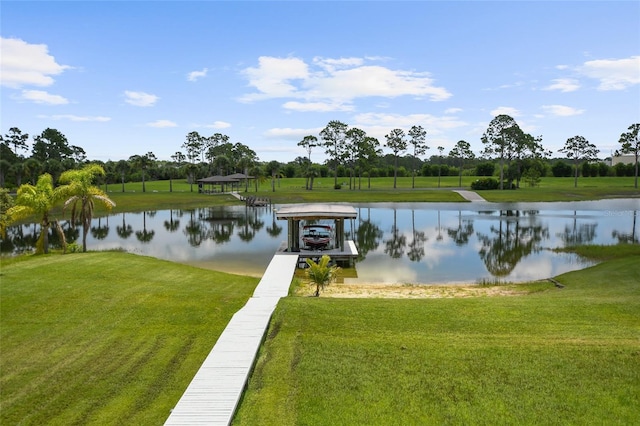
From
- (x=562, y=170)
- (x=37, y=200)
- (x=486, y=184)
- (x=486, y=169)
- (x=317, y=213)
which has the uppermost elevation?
(x=486, y=169)

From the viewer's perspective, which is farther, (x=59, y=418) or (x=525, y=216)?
(x=525, y=216)

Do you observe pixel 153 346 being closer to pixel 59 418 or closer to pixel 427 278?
pixel 59 418

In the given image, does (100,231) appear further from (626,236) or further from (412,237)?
(626,236)

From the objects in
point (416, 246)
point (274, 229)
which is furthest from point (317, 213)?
point (274, 229)

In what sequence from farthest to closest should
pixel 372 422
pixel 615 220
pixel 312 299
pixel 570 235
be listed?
pixel 615 220 → pixel 570 235 → pixel 312 299 → pixel 372 422

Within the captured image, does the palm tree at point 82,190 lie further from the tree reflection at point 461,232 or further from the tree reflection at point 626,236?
the tree reflection at point 626,236

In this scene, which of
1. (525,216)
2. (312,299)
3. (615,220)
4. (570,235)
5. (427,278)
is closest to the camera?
(312,299)

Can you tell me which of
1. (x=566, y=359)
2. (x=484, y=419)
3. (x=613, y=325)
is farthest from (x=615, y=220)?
(x=484, y=419)

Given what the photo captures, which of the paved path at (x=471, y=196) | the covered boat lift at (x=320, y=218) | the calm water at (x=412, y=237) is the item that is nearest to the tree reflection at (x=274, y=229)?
the calm water at (x=412, y=237)
